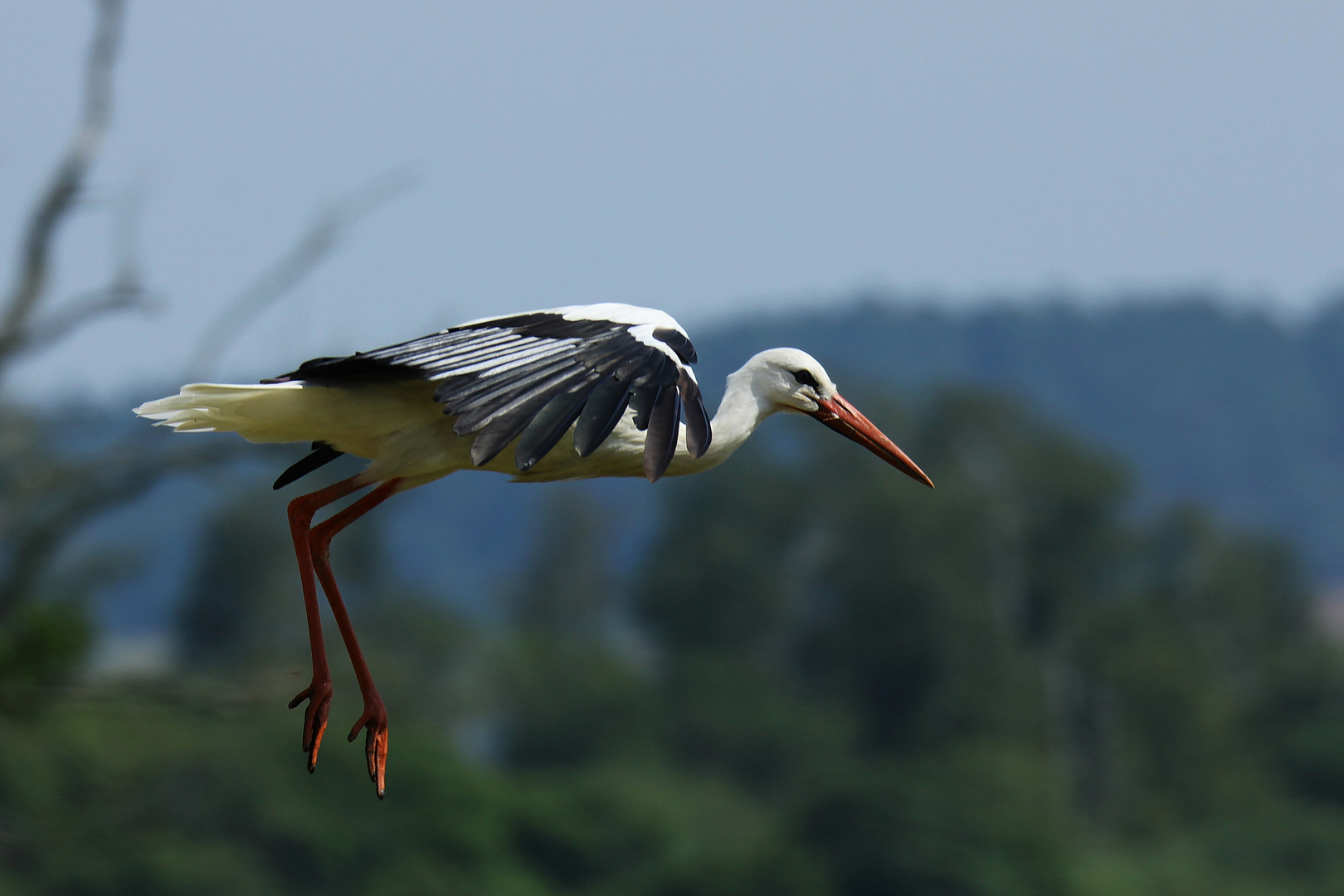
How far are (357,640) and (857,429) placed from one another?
8.05 ft

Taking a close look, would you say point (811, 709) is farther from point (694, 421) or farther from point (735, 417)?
point (694, 421)

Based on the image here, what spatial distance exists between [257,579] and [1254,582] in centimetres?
5975

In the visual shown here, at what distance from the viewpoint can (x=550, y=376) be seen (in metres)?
6.79

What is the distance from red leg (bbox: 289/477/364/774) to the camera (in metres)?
7.28

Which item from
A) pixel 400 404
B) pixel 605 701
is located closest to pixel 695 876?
pixel 605 701

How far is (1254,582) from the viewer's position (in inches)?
4690

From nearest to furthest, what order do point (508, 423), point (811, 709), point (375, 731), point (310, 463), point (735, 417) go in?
1. point (508, 423)
2. point (375, 731)
3. point (735, 417)
4. point (310, 463)
5. point (811, 709)

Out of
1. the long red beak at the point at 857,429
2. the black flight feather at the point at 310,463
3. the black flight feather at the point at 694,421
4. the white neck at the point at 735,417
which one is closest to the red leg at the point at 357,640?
the black flight feather at the point at 310,463

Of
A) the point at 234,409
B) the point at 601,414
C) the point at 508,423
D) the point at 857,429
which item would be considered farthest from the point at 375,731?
the point at 857,429

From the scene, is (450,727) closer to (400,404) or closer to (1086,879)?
(1086,879)

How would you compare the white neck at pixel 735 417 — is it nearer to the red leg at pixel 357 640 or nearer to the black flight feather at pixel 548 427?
the black flight feather at pixel 548 427

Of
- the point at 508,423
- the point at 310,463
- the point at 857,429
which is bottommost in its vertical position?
the point at 310,463

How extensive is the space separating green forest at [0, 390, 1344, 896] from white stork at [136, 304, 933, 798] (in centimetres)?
6202

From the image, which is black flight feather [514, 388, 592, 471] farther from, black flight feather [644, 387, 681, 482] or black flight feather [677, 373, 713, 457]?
black flight feather [677, 373, 713, 457]
